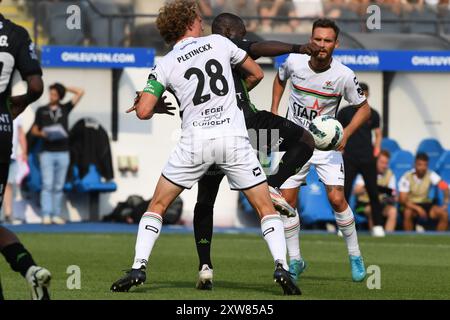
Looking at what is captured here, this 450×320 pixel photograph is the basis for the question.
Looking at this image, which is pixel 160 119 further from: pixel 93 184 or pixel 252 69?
pixel 252 69

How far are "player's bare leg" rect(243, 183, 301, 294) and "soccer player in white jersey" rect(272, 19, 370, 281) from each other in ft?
7.29

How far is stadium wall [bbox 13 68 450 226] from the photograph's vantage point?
24359 mm

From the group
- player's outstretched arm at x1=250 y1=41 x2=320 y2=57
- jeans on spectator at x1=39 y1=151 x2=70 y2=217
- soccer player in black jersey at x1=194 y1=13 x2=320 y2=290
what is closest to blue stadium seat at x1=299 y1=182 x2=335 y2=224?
jeans on spectator at x1=39 y1=151 x2=70 y2=217

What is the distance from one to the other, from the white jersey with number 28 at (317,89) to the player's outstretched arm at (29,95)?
429 centimetres

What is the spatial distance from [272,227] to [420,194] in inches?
516

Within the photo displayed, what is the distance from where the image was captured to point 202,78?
10.5m

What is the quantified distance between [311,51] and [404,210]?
1290cm

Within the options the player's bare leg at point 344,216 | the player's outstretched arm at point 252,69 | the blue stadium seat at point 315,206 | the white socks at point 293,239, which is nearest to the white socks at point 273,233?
the player's outstretched arm at point 252,69

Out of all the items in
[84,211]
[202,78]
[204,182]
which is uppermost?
[202,78]

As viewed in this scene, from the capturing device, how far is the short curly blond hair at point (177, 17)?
10570 millimetres

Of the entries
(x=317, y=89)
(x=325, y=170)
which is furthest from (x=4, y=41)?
(x=325, y=170)

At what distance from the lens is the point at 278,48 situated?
11.1m
